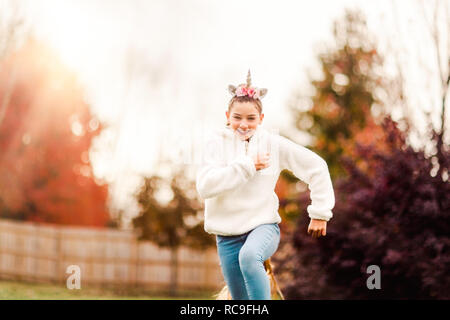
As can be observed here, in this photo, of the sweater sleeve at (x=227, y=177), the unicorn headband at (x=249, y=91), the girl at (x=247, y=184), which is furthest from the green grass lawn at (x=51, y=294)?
the unicorn headband at (x=249, y=91)

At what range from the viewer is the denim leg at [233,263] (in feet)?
13.2

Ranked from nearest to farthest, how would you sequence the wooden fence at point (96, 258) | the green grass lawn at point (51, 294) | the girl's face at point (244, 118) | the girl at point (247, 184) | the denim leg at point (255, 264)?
1. the denim leg at point (255, 264)
2. the girl at point (247, 184)
3. the girl's face at point (244, 118)
4. the green grass lawn at point (51, 294)
5. the wooden fence at point (96, 258)

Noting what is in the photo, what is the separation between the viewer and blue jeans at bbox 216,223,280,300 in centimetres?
373

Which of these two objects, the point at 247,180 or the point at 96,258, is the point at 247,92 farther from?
the point at 96,258

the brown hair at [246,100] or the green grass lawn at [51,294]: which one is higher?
the green grass lawn at [51,294]

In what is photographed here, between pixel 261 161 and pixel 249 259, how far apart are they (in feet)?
1.88

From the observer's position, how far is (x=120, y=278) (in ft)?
63.0

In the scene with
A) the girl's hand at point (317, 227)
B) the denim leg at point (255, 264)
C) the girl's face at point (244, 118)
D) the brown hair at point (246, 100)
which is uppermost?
the brown hair at point (246, 100)

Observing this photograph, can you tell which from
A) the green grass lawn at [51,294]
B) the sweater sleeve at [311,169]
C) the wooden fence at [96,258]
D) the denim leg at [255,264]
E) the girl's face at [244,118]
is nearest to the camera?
the denim leg at [255,264]

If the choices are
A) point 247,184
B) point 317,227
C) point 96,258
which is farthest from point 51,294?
point 96,258

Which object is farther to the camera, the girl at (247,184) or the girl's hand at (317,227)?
the girl's hand at (317,227)

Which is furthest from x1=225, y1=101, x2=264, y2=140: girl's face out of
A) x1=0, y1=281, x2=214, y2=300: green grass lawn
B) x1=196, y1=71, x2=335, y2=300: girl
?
x1=0, y1=281, x2=214, y2=300: green grass lawn

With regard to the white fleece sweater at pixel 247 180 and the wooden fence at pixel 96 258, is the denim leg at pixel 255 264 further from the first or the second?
the wooden fence at pixel 96 258

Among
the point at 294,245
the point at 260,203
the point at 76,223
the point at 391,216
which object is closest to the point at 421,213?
the point at 391,216
